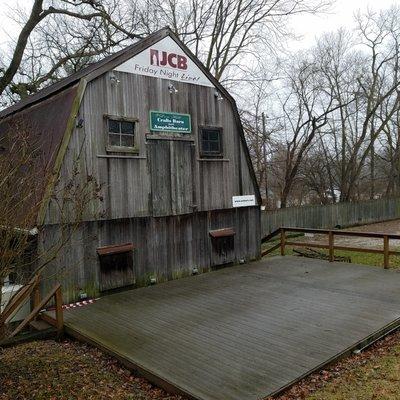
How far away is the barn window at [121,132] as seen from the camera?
9.53 meters

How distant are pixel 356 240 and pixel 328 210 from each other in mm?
5150

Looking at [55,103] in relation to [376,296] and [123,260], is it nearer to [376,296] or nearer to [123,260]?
[123,260]

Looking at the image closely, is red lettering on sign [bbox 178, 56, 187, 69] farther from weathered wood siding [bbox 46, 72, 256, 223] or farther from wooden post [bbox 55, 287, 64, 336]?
wooden post [bbox 55, 287, 64, 336]

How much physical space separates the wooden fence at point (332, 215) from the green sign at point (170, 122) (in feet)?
39.5

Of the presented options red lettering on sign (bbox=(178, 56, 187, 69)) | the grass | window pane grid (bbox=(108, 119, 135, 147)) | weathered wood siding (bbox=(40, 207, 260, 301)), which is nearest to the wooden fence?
weathered wood siding (bbox=(40, 207, 260, 301))

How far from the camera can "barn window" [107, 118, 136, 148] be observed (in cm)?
953

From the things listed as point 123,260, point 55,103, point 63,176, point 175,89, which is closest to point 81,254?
point 123,260

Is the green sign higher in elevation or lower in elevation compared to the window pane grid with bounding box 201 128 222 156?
higher

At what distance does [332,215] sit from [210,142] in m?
17.9

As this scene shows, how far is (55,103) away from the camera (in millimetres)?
9617

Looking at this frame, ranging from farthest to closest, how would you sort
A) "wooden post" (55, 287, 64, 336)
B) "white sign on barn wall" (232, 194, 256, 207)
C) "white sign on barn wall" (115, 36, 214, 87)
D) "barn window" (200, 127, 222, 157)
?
"white sign on barn wall" (232, 194, 256, 207), "barn window" (200, 127, 222, 157), "white sign on barn wall" (115, 36, 214, 87), "wooden post" (55, 287, 64, 336)

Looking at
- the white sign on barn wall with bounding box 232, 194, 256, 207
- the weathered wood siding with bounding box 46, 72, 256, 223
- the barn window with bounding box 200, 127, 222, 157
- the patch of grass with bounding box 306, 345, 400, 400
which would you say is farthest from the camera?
the white sign on barn wall with bounding box 232, 194, 256, 207

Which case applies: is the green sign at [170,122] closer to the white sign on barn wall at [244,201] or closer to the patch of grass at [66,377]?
the white sign on barn wall at [244,201]

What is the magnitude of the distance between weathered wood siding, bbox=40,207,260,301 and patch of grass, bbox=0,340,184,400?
161 cm
